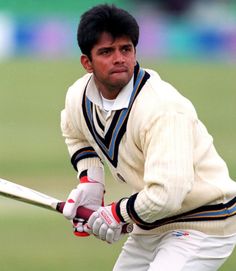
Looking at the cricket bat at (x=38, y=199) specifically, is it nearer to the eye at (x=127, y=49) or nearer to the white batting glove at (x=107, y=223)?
the white batting glove at (x=107, y=223)

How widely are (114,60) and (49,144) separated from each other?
32.7 ft

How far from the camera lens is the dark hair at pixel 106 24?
5.49m

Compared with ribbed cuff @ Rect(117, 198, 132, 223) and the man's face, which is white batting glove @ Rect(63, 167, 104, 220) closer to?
ribbed cuff @ Rect(117, 198, 132, 223)

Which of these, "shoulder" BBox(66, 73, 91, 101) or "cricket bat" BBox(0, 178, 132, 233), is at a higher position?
"shoulder" BBox(66, 73, 91, 101)

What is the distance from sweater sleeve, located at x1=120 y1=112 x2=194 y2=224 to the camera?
5.29 metres

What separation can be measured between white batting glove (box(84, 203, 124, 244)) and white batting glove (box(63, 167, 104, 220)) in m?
0.26

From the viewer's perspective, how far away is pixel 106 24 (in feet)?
18.0

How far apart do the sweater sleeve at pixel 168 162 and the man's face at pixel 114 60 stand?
0.32m

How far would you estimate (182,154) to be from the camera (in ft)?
17.4

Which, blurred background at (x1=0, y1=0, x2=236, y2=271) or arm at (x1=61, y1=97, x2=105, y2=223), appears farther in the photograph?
blurred background at (x1=0, y1=0, x2=236, y2=271)

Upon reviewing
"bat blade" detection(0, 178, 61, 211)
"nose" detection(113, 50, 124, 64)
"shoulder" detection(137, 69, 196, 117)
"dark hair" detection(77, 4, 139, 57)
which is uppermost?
"dark hair" detection(77, 4, 139, 57)

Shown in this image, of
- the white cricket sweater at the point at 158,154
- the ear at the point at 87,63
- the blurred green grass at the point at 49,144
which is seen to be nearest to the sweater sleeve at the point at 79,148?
the white cricket sweater at the point at 158,154

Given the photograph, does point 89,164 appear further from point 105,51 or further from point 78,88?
point 105,51

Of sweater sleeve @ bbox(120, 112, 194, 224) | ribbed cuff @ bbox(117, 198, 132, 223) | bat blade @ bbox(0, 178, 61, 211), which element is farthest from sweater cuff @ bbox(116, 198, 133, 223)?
Answer: bat blade @ bbox(0, 178, 61, 211)
